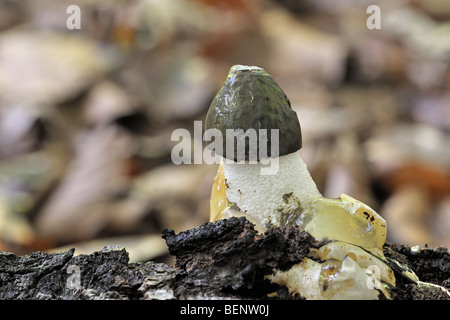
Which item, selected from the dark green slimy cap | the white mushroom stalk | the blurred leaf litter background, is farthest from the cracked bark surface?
the blurred leaf litter background

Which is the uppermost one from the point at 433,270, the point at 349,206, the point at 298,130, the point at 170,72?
the point at 170,72

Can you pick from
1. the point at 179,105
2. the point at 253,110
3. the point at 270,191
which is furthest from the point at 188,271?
the point at 179,105

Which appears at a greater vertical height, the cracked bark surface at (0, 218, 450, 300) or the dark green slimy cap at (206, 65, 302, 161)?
the dark green slimy cap at (206, 65, 302, 161)

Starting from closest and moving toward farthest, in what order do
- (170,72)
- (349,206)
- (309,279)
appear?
(309,279)
(349,206)
(170,72)

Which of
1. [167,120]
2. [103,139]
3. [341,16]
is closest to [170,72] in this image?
[167,120]

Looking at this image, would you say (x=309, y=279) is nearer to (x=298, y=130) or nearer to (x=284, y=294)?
(x=284, y=294)

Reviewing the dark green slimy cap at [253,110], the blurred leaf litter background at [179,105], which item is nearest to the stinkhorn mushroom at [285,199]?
the dark green slimy cap at [253,110]

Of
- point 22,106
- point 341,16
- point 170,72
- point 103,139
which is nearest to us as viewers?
point 103,139

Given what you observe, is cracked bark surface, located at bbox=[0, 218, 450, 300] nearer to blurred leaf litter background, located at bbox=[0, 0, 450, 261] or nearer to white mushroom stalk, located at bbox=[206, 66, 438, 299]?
white mushroom stalk, located at bbox=[206, 66, 438, 299]
